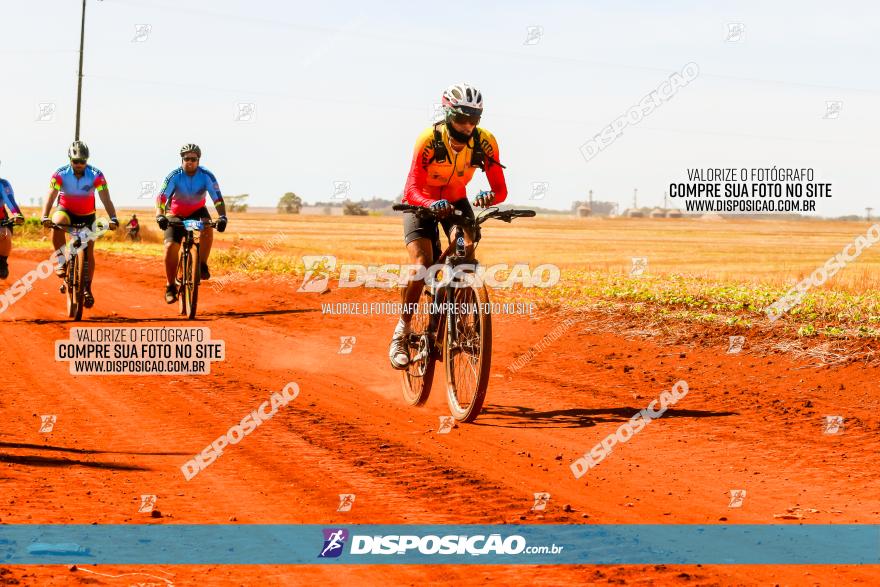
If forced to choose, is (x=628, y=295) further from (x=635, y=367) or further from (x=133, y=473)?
(x=133, y=473)

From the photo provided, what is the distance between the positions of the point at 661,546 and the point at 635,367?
20.6 feet

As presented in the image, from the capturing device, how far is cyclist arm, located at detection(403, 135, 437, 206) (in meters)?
8.74

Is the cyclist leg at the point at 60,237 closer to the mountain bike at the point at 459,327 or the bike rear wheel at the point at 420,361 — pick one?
the bike rear wheel at the point at 420,361

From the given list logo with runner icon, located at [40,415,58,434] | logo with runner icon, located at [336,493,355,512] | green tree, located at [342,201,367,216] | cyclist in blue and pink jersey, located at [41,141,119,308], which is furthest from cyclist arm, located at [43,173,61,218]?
green tree, located at [342,201,367,216]

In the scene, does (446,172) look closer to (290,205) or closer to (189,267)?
(189,267)

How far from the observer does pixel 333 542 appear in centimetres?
540

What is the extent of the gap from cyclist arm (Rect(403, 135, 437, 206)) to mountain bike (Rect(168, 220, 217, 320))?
27.1 ft

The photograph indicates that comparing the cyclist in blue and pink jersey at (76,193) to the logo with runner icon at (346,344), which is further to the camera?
the cyclist in blue and pink jersey at (76,193)

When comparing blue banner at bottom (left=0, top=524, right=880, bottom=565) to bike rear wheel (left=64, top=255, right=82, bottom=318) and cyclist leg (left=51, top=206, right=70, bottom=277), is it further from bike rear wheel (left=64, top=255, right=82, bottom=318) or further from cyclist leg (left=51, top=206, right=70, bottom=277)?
cyclist leg (left=51, top=206, right=70, bottom=277)

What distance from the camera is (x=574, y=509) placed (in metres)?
6.08

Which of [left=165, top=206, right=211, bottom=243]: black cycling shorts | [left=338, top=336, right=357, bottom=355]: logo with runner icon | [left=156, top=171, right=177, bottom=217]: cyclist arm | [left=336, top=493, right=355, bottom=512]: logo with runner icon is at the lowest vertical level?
[left=336, top=493, right=355, bottom=512]: logo with runner icon

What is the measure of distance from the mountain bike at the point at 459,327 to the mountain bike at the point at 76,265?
844 cm

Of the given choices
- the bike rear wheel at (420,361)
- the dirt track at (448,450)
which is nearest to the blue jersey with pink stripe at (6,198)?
the dirt track at (448,450)

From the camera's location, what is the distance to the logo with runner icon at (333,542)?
17.3 ft
